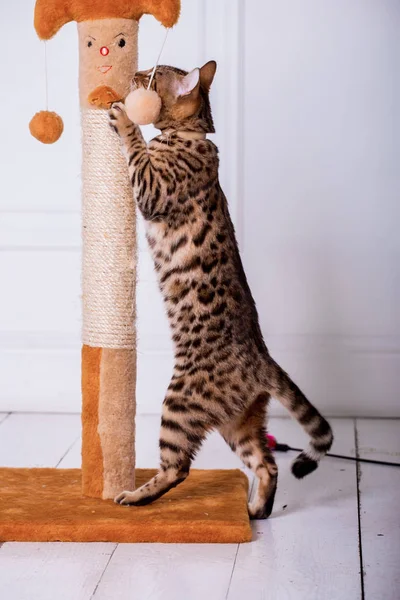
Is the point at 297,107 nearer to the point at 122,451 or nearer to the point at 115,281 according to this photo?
the point at 115,281

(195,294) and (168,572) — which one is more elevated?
(195,294)

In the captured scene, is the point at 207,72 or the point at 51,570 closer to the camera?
the point at 51,570

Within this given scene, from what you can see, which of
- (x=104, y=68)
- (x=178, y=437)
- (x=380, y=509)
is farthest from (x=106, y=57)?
(x=380, y=509)

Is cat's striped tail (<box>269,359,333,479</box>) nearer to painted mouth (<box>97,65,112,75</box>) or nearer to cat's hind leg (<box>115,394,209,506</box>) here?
cat's hind leg (<box>115,394,209,506</box>)

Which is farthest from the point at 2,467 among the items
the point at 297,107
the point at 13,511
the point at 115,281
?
the point at 297,107

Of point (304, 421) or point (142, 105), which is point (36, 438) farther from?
point (142, 105)

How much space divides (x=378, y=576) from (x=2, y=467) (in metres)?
1.06

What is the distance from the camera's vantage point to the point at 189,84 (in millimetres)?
2100

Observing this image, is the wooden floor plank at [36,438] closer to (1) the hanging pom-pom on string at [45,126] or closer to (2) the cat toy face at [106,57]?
(1) the hanging pom-pom on string at [45,126]

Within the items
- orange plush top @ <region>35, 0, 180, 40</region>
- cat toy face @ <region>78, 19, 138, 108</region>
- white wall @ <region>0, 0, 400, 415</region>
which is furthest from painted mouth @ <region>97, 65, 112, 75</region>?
white wall @ <region>0, 0, 400, 415</region>

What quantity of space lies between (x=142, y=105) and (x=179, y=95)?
0.19 metres

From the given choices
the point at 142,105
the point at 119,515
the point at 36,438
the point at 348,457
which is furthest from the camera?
the point at 36,438

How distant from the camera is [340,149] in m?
3.00

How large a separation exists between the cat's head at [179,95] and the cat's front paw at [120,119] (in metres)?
0.08
